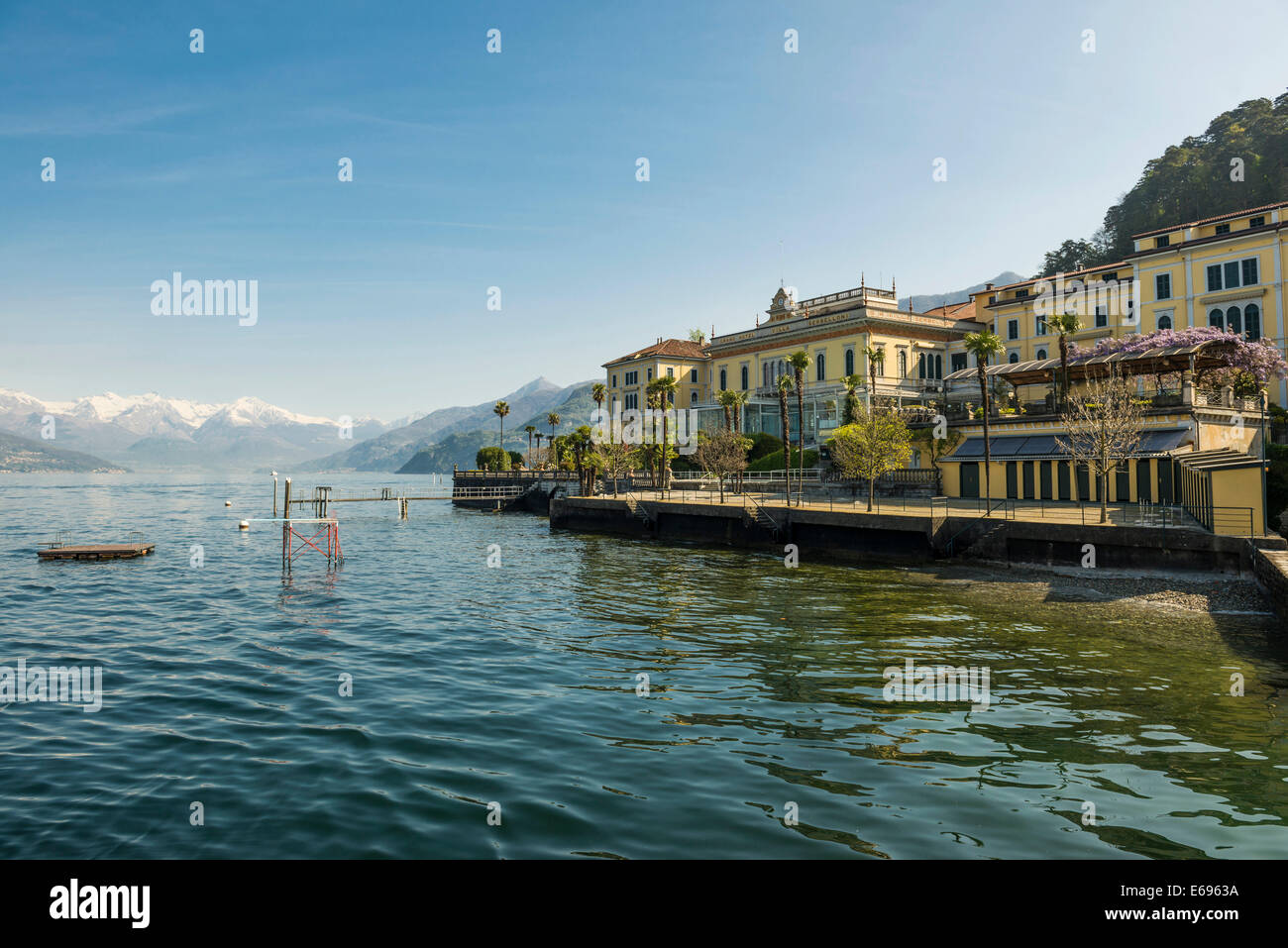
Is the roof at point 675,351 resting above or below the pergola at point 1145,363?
above

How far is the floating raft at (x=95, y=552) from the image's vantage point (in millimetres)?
44625

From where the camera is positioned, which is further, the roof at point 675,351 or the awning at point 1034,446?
the roof at point 675,351

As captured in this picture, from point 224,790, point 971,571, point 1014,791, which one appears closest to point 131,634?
point 224,790

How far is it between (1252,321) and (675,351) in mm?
60436

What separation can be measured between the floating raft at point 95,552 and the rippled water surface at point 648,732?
62.0 ft

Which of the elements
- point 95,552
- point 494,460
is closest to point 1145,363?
point 95,552

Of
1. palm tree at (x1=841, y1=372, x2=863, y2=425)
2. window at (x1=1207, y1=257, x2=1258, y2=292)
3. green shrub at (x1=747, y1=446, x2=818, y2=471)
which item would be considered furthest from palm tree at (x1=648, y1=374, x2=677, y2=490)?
window at (x1=1207, y1=257, x2=1258, y2=292)

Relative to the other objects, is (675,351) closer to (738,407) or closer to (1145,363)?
(738,407)

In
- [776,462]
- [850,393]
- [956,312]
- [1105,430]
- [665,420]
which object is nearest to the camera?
[1105,430]

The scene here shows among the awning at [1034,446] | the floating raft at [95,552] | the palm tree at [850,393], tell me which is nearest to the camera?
the awning at [1034,446]

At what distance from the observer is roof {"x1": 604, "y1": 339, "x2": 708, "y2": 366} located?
98125mm

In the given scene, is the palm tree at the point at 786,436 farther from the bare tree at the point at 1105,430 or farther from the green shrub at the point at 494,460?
the green shrub at the point at 494,460

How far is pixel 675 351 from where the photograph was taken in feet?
330

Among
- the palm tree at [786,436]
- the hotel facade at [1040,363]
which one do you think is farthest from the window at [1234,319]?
the palm tree at [786,436]
